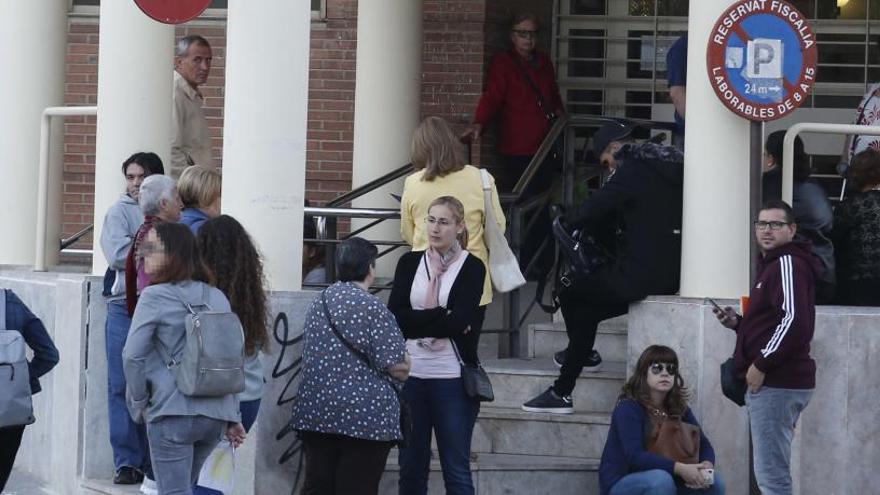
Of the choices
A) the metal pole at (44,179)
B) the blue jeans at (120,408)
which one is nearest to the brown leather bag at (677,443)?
the blue jeans at (120,408)

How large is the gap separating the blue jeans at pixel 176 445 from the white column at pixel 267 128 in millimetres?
1621

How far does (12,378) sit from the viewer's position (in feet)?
26.1

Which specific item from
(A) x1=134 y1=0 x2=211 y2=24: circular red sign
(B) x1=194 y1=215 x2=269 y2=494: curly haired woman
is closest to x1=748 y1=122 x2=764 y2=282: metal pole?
(B) x1=194 y1=215 x2=269 y2=494: curly haired woman

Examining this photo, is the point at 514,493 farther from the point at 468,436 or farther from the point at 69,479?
the point at 69,479

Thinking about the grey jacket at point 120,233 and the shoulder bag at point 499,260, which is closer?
the shoulder bag at point 499,260

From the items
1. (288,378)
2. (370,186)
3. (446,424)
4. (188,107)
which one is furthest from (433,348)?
(370,186)

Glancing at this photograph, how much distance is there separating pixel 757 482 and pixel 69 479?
4.02m

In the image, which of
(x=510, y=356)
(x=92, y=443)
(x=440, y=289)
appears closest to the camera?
(x=440, y=289)

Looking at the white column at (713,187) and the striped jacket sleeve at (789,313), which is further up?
the white column at (713,187)

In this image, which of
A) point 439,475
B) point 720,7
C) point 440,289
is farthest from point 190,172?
point 720,7

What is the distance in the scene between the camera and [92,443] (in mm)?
10039

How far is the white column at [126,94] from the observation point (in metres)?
10.2

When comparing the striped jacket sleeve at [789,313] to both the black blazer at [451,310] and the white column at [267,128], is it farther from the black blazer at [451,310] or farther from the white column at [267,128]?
the white column at [267,128]

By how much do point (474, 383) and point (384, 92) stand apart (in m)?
4.66
